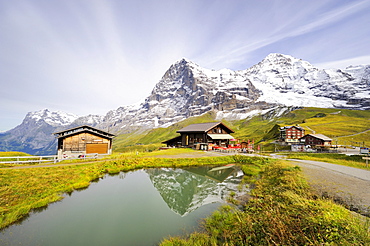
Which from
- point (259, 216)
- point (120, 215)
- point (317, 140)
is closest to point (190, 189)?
point (120, 215)

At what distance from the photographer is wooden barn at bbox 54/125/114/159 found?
36188 mm

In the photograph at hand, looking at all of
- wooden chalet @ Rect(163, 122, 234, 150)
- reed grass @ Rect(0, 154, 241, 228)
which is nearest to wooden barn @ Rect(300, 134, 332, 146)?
wooden chalet @ Rect(163, 122, 234, 150)

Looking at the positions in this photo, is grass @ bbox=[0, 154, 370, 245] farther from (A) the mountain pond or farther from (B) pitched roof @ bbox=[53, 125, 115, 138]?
(B) pitched roof @ bbox=[53, 125, 115, 138]

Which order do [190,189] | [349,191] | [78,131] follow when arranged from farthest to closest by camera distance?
1. [78,131]
2. [190,189]
3. [349,191]

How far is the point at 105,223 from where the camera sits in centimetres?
988

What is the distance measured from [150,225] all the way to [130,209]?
2860mm

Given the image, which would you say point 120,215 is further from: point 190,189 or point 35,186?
point 35,186

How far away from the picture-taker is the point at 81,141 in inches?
1480

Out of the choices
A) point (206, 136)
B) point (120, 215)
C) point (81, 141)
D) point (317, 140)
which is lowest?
point (120, 215)

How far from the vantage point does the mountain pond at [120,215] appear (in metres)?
8.46

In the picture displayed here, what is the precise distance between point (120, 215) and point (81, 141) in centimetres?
3297

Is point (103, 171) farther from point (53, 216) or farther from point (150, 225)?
point (150, 225)

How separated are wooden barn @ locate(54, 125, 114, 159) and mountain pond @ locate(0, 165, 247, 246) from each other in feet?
77.0

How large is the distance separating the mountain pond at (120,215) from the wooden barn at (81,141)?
77.0 feet
